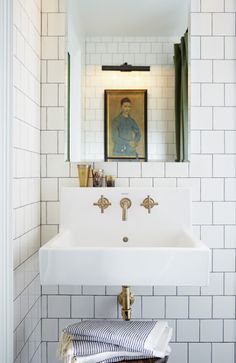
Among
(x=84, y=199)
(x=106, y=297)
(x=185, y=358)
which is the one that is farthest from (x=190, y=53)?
(x=185, y=358)

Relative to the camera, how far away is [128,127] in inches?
88.4

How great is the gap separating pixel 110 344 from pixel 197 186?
98cm

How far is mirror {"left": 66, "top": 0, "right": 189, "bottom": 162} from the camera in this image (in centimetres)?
225

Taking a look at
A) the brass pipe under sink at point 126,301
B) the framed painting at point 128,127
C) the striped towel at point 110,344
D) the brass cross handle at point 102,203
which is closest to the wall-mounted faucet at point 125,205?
the brass cross handle at point 102,203

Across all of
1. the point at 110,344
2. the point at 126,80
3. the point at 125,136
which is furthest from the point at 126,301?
the point at 126,80

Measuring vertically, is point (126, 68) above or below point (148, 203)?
above

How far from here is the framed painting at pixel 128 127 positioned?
2.25 metres

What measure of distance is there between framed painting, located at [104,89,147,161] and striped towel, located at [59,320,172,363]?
36.5 inches

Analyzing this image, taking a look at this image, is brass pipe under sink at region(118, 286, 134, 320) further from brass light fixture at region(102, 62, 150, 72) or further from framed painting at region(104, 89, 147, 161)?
brass light fixture at region(102, 62, 150, 72)

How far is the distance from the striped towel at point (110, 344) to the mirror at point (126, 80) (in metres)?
0.93

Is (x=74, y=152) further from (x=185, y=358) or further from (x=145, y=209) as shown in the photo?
(x=185, y=358)

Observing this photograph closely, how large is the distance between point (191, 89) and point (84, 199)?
2.61 ft

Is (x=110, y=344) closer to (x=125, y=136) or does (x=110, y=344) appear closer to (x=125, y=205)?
(x=125, y=205)

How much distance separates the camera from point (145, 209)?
7.11 feet
